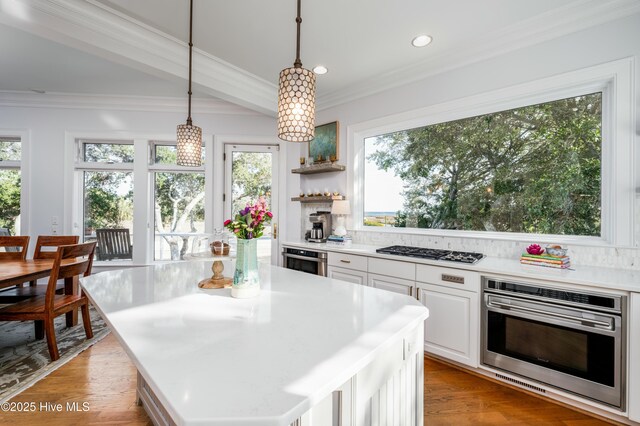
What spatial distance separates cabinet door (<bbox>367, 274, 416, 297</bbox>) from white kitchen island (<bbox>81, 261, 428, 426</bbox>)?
1.15 meters

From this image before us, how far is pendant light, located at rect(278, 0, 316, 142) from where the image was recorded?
1.18 m

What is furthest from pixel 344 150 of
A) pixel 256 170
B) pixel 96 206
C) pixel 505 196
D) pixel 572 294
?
pixel 96 206

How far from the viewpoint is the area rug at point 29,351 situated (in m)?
2.12

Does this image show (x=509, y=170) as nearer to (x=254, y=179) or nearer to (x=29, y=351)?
(x=254, y=179)

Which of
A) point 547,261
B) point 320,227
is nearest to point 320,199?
point 320,227

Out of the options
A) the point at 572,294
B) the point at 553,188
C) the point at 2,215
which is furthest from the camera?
the point at 2,215

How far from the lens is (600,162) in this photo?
7.16 feet

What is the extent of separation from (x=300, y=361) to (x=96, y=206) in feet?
15.6

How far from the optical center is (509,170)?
2.62 m

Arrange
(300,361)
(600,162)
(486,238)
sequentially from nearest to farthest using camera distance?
(300,361)
(600,162)
(486,238)

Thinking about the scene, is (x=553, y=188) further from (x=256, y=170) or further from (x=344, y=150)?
(x=256, y=170)

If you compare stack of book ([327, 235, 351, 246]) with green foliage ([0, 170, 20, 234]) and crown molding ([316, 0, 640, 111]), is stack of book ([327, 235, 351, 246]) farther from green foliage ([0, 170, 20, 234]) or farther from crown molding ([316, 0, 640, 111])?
green foliage ([0, 170, 20, 234])

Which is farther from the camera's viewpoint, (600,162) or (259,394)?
(600,162)

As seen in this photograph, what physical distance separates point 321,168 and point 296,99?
8.48ft
